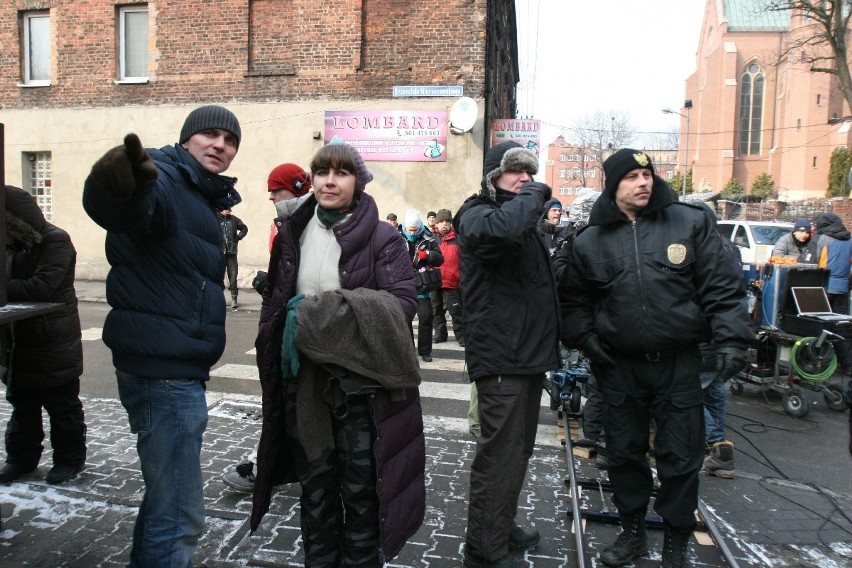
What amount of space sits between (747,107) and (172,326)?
58584 millimetres

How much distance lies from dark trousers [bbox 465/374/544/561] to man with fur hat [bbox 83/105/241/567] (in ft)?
4.23

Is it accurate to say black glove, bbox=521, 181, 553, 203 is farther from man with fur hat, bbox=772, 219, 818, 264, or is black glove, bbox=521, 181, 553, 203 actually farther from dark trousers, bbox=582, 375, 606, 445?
man with fur hat, bbox=772, 219, 818, 264

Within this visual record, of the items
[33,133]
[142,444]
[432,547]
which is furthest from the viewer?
[33,133]

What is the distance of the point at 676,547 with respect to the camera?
3.13 metres

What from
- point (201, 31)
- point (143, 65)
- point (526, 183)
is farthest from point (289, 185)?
point (143, 65)

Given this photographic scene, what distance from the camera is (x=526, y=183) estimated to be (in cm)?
307

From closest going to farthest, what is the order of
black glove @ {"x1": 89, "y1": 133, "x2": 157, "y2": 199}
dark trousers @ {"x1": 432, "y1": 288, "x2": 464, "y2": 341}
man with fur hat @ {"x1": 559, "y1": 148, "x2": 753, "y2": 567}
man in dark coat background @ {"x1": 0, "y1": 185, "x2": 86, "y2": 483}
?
black glove @ {"x1": 89, "y1": 133, "x2": 157, "y2": 199}
man with fur hat @ {"x1": 559, "y1": 148, "x2": 753, "y2": 567}
man in dark coat background @ {"x1": 0, "y1": 185, "x2": 86, "y2": 483}
dark trousers @ {"x1": 432, "y1": 288, "x2": 464, "y2": 341}

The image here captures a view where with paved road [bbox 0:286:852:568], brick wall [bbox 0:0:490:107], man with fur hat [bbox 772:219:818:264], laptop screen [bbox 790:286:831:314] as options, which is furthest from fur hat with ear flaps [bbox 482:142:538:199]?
brick wall [bbox 0:0:490:107]

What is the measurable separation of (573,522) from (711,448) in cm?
181

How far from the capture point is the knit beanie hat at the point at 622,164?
3248 mm

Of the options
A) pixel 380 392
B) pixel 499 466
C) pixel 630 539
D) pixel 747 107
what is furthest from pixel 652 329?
pixel 747 107

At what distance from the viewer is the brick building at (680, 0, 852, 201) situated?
45.6 m

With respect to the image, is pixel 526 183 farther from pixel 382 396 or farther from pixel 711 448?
pixel 711 448

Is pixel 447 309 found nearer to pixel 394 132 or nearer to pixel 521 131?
pixel 394 132
